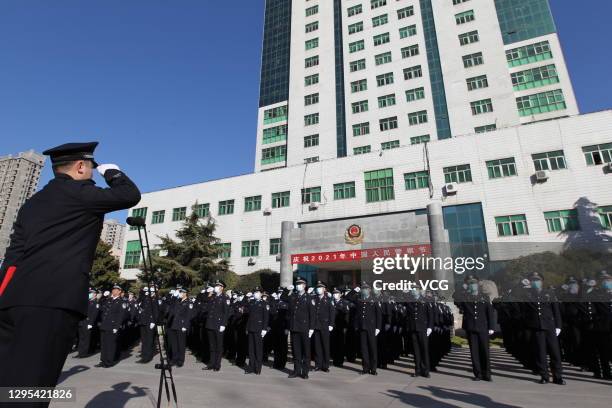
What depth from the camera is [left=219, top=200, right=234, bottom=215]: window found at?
116ft

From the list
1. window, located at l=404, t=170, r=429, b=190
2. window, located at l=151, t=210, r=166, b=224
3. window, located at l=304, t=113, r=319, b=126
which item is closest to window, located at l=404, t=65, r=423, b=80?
window, located at l=304, t=113, r=319, b=126

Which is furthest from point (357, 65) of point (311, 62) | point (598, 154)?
point (598, 154)

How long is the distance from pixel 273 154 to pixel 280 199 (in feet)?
43.9

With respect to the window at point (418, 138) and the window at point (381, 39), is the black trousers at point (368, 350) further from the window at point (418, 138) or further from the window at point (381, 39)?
the window at point (381, 39)

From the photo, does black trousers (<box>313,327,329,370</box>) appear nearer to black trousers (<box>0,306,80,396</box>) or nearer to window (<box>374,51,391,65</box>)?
black trousers (<box>0,306,80,396</box>)

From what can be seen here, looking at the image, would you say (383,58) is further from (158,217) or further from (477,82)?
(158,217)

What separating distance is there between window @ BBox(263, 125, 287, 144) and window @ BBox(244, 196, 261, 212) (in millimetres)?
13327

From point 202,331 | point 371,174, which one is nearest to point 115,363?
point 202,331

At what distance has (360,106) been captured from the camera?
41562 mm

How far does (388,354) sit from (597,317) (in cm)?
517

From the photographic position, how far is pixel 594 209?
23.7 meters

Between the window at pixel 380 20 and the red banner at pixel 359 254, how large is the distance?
3122 centimetres

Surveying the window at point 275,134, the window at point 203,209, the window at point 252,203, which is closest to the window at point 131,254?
the window at point 203,209

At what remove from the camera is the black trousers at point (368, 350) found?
8652mm
